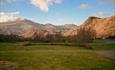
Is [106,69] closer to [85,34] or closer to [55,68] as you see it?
[55,68]

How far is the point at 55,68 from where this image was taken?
30.1m

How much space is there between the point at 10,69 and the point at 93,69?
12.6 m

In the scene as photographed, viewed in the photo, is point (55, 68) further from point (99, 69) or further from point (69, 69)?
point (99, 69)

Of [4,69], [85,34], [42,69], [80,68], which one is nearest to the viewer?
[4,69]

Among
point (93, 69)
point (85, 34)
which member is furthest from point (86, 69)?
point (85, 34)

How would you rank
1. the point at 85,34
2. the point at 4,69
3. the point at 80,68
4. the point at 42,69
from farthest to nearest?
the point at 85,34 < the point at 80,68 < the point at 42,69 < the point at 4,69

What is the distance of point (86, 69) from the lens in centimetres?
3033

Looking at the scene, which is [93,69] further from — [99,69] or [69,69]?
[69,69]

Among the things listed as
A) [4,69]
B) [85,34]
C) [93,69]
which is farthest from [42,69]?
[85,34]

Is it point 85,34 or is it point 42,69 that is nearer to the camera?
point 42,69

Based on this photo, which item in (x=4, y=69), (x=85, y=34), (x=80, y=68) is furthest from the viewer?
(x=85, y=34)

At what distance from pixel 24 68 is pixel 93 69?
10.7 m

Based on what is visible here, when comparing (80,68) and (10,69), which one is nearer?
(10,69)

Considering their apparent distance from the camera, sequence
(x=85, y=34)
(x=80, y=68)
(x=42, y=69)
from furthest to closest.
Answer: (x=85, y=34), (x=80, y=68), (x=42, y=69)
